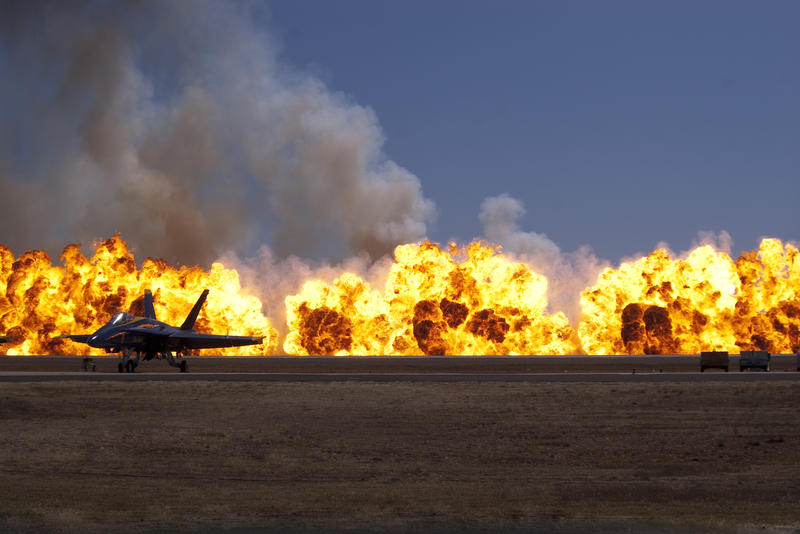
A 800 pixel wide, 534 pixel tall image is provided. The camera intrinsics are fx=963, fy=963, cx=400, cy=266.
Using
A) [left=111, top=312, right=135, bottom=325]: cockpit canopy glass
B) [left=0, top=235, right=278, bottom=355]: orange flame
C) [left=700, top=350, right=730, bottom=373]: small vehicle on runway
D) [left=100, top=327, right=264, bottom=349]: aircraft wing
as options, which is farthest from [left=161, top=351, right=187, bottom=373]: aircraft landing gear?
[left=0, top=235, right=278, bottom=355]: orange flame

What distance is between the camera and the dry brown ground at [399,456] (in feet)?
57.2

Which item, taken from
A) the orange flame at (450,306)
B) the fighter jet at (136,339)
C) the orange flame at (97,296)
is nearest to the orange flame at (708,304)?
the orange flame at (450,306)

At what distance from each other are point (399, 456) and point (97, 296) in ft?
379

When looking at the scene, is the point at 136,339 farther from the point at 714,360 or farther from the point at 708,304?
the point at 708,304

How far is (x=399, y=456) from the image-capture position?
28500 mm

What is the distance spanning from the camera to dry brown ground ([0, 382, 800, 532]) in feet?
57.2

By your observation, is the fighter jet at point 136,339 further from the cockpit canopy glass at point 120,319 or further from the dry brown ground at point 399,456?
the dry brown ground at point 399,456

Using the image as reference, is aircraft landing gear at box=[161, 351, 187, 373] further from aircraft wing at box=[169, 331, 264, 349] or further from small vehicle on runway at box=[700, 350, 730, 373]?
small vehicle on runway at box=[700, 350, 730, 373]

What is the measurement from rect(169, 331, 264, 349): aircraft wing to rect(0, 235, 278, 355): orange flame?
5715 centimetres

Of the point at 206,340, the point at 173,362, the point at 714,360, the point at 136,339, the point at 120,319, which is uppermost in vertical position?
the point at 120,319

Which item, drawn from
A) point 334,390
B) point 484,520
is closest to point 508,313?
point 334,390

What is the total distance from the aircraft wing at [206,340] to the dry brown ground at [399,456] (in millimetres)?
22776

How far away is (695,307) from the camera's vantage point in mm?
130375

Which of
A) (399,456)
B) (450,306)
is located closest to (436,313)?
(450,306)
